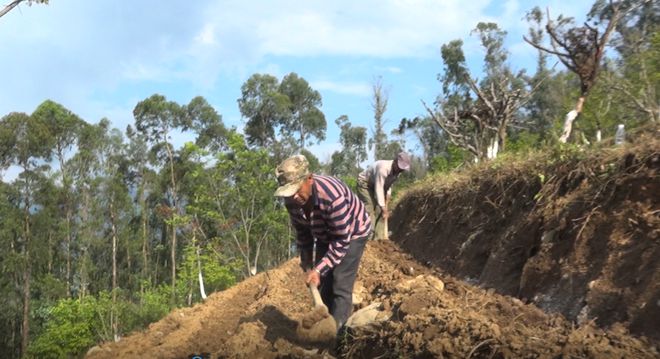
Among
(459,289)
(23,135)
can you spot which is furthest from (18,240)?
(459,289)

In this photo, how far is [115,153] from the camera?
4697cm

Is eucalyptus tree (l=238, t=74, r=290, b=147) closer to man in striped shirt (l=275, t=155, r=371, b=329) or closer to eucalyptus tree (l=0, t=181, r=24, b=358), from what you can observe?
eucalyptus tree (l=0, t=181, r=24, b=358)

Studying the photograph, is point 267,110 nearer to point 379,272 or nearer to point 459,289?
point 379,272

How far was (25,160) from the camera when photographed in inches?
1517

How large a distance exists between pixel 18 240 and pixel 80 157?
758cm

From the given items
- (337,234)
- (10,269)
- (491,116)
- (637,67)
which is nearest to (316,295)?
(337,234)

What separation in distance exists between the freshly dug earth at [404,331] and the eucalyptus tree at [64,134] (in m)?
36.1

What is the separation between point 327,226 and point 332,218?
0.65 ft

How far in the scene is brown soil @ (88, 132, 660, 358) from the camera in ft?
12.4

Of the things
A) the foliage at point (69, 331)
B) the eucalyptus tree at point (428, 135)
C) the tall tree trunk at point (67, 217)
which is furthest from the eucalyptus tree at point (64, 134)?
the eucalyptus tree at point (428, 135)

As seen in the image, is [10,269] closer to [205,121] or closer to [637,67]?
[205,121]

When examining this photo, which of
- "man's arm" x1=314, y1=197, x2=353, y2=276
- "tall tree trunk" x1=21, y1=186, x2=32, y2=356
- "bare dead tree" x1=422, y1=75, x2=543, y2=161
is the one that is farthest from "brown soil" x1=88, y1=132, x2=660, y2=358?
"tall tree trunk" x1=21, y1=186, x2=32, y2=356

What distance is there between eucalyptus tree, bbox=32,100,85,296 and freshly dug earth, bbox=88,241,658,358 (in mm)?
36107

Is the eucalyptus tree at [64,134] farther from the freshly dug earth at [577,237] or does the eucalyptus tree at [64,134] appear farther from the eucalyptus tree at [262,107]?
the freshly dug earth at [577,237]
